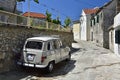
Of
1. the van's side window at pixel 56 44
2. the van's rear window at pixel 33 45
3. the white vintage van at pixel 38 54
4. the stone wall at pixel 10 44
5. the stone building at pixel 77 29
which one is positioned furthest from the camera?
the stone building at pixel 77 29

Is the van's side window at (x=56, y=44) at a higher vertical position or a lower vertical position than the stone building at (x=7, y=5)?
lower

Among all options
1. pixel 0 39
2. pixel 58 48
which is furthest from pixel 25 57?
pixel 58 48

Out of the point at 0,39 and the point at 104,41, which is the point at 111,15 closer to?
the point at 104,41

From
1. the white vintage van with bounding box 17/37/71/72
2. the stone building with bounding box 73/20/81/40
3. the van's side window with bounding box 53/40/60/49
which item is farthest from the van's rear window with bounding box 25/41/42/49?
the stone building with bounding box 73/20/81/40

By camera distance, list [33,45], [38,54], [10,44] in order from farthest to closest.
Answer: [33,45] < [10,44] < [38,54]

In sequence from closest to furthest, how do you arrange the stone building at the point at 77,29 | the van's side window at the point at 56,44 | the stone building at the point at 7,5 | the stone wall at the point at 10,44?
the stone wall at the point at 10,44 < the van's side window at the point at 56,44 < the stone building at the point at 7,5 < the stone building at the point at 77,29

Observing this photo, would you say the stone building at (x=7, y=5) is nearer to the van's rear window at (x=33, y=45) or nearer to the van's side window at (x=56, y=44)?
the van's side window at (x=56, y=44)

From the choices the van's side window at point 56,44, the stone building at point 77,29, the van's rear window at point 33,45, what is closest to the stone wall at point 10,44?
the van's rear window at point 33,45

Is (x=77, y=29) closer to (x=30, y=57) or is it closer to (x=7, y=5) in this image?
(x=7, y=5)

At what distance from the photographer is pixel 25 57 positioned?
10984 mm

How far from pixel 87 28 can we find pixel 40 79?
38384mm

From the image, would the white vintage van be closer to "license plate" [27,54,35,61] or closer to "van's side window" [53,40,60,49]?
"license plate" [27,54,35,61]

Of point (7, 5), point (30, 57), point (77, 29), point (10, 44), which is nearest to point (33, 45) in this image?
point (30, 57)

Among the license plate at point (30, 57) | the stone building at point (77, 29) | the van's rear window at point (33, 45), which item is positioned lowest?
the license plate at point (30, 57)
